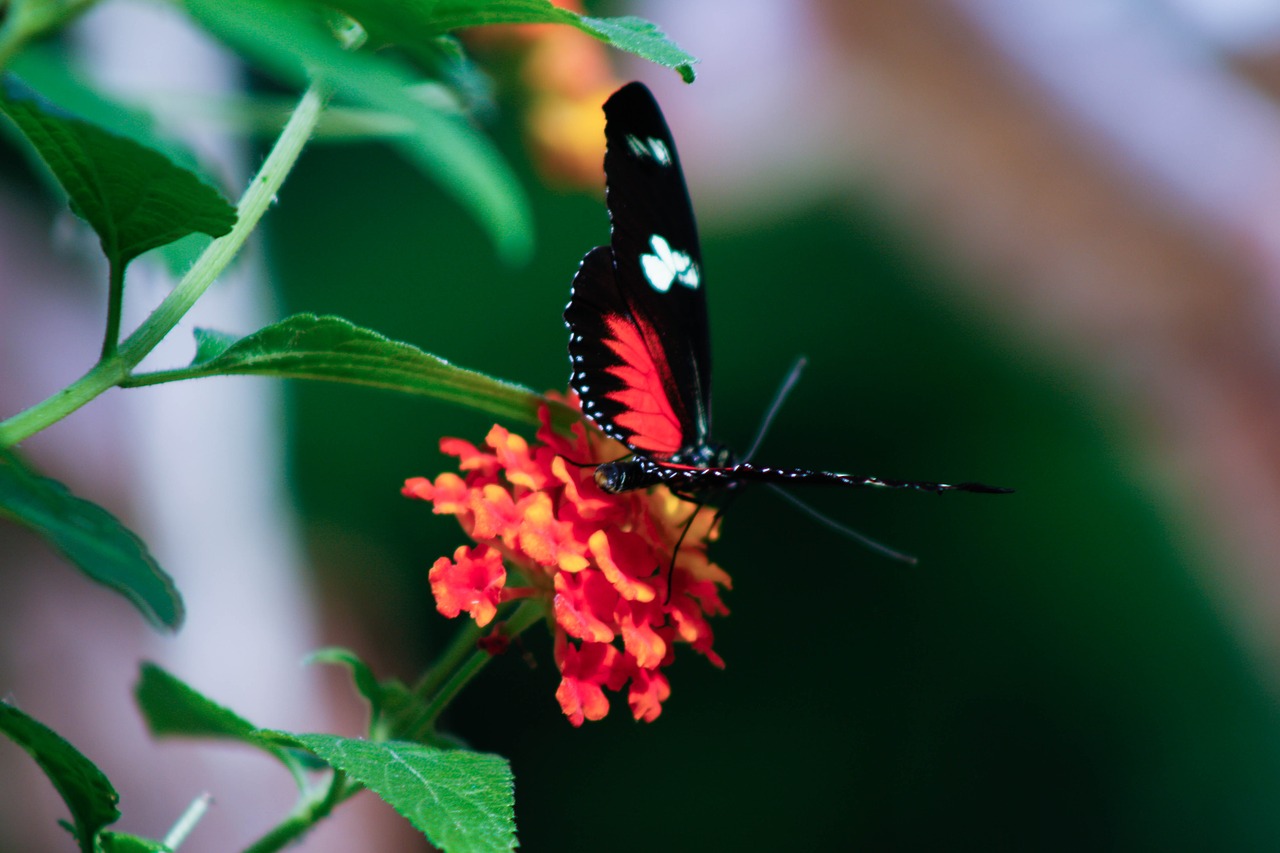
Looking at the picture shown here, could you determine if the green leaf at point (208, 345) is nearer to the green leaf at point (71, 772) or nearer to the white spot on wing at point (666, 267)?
the green leaf at point (71, 772)

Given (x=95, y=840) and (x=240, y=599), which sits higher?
(x=95, y=840)

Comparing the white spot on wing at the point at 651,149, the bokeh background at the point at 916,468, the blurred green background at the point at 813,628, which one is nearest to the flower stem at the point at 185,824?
the white spot on wing at the point at 651,149

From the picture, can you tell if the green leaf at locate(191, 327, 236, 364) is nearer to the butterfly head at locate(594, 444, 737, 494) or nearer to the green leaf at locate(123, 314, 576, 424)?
the green leaf at locate(123, 314, 576, 424)

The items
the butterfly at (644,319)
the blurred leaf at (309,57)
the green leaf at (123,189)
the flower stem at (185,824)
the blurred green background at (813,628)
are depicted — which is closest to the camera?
the blurred leaf at (309,57)

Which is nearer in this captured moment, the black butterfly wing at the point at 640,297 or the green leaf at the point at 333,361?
the green leaf at the point at 333,361

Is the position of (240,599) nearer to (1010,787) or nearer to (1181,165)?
(1010,787)

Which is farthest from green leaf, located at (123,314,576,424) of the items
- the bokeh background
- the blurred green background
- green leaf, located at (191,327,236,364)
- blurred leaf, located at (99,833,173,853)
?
the blurred green background

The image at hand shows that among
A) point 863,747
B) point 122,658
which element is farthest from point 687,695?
point 122,658
